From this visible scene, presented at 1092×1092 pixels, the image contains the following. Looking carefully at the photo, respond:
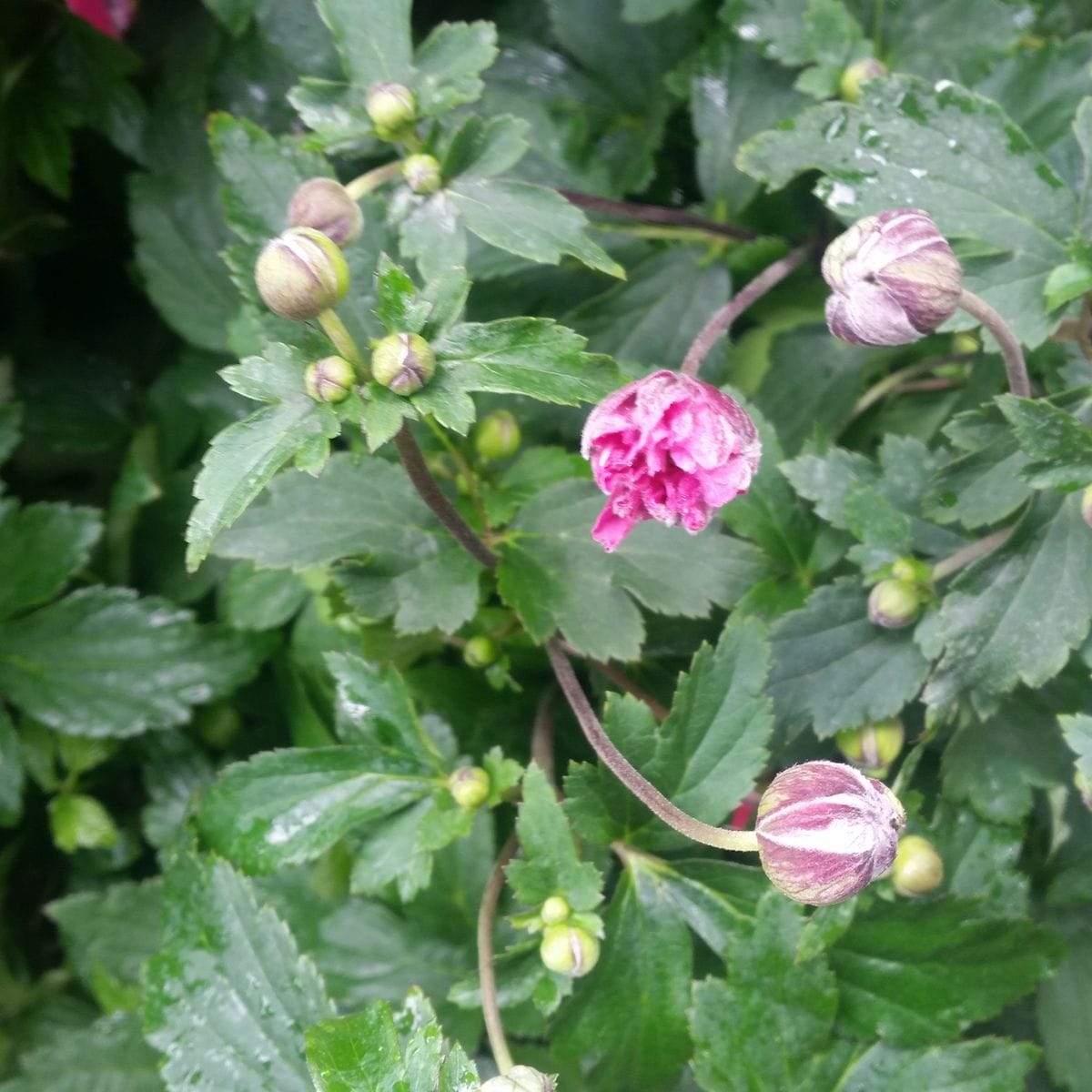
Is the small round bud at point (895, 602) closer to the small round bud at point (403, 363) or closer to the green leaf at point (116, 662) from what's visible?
the small round bud at point (403, 363)

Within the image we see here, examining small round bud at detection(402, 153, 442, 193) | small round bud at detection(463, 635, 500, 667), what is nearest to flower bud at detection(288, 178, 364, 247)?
small round bud at detection(402, 153, 442, 193)

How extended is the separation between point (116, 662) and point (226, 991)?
355mm

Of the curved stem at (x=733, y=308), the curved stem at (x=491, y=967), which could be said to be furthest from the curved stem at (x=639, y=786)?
the curved stem at (x=733, y=308)

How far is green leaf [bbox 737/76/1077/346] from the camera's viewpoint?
2.35 ft

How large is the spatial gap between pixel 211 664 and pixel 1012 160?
82 centimetres

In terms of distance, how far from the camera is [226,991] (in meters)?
0.79

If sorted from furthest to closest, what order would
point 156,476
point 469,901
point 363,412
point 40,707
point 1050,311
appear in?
point 156,476, point 40,707, point 469,901, point 1050,311, point 363,412

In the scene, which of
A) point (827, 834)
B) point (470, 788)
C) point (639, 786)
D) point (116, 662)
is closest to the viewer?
point (827, 834)

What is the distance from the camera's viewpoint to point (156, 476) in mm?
1118

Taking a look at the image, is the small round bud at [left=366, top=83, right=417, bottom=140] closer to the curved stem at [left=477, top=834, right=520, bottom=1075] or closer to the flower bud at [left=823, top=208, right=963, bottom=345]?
the flower bud at [left=823, top=208, right=963, bottom=345]

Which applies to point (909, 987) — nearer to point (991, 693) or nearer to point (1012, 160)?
point (991, 693)

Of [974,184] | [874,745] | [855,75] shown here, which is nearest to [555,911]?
[874,745]

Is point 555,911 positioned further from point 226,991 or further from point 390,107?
point 390,107

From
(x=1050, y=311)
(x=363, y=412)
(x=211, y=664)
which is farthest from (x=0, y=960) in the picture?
(x=1050, y=311)
